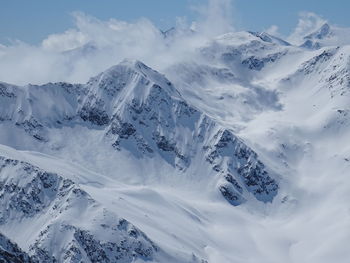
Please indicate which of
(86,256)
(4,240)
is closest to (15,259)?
(4,240)

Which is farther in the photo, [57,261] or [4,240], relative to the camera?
[57,261]

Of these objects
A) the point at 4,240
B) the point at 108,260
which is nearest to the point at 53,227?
the point at 108,260

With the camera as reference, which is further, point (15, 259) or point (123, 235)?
point (123, 235)

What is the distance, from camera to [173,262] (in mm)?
198500

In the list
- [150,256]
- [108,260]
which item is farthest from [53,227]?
[150,256]

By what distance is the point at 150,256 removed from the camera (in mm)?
197125

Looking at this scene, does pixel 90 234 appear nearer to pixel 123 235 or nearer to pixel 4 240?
pixel 123 235

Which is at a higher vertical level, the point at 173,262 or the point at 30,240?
the point at 173,262

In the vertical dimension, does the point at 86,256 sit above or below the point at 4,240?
above

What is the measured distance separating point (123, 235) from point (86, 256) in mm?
15566

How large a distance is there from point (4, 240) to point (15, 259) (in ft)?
17.3

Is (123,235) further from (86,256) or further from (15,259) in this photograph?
(15,259)

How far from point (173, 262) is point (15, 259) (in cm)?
11921

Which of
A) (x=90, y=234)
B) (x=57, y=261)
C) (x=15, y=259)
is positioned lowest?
(x=15, y=259)
